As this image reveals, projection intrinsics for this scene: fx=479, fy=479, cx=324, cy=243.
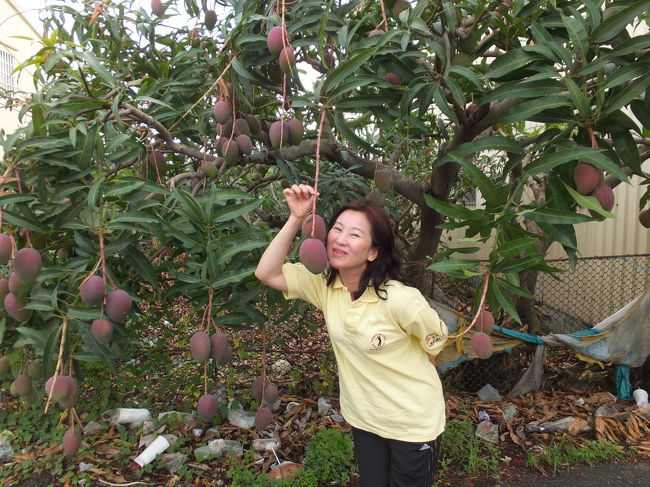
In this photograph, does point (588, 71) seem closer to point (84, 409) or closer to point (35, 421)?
point (84, 409)

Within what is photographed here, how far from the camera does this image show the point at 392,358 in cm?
136

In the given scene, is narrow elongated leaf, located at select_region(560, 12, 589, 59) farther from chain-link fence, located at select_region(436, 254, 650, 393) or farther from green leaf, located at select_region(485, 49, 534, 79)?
chain-link fence, located at select_region(436, 254, 650, 393)

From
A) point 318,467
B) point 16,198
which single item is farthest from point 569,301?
point 16,198

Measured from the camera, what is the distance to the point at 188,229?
1.48 metres

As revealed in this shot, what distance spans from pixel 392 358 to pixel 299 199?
1.71ft

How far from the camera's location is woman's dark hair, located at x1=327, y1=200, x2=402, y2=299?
4.64 ft

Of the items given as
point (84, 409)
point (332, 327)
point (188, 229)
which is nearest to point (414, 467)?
point (332, 327)

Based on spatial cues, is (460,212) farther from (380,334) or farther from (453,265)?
(380,334)

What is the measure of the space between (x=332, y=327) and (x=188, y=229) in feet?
1.76

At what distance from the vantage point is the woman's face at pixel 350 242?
1.36m

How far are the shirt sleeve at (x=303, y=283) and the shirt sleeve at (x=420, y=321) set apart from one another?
0.31 m

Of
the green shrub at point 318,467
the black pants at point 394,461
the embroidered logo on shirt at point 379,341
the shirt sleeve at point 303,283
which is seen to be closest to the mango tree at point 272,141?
the shirt sleeve at point 303,283

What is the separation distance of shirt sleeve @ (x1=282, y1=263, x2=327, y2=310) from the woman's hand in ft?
→ 0.71

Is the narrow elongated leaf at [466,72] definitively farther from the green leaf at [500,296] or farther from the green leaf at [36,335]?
the green leaf at [36,335]
